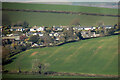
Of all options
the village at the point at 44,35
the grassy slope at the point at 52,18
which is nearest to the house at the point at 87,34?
the village at the point at 44,35

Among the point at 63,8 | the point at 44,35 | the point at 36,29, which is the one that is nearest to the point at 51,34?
the point at 44,35

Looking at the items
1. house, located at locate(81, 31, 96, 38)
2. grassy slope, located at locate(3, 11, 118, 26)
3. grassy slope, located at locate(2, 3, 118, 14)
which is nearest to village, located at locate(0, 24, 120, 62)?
house, located at locate(81, 31, 96, 38)

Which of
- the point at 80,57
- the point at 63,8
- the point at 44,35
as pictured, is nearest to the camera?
the point at 80,57

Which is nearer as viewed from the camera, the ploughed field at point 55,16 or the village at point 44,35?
the village at point 44,35

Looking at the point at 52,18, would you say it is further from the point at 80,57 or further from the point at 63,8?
the point at 80,57

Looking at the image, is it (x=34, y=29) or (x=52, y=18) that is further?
(x=52, y=18)

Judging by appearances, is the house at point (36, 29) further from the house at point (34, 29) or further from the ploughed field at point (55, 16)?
the ploughed field at point (55, 16)

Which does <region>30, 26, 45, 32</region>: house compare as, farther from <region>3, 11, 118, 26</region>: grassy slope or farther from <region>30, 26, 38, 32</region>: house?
<region>3, 11, 118, 26</region>: grassy slope
